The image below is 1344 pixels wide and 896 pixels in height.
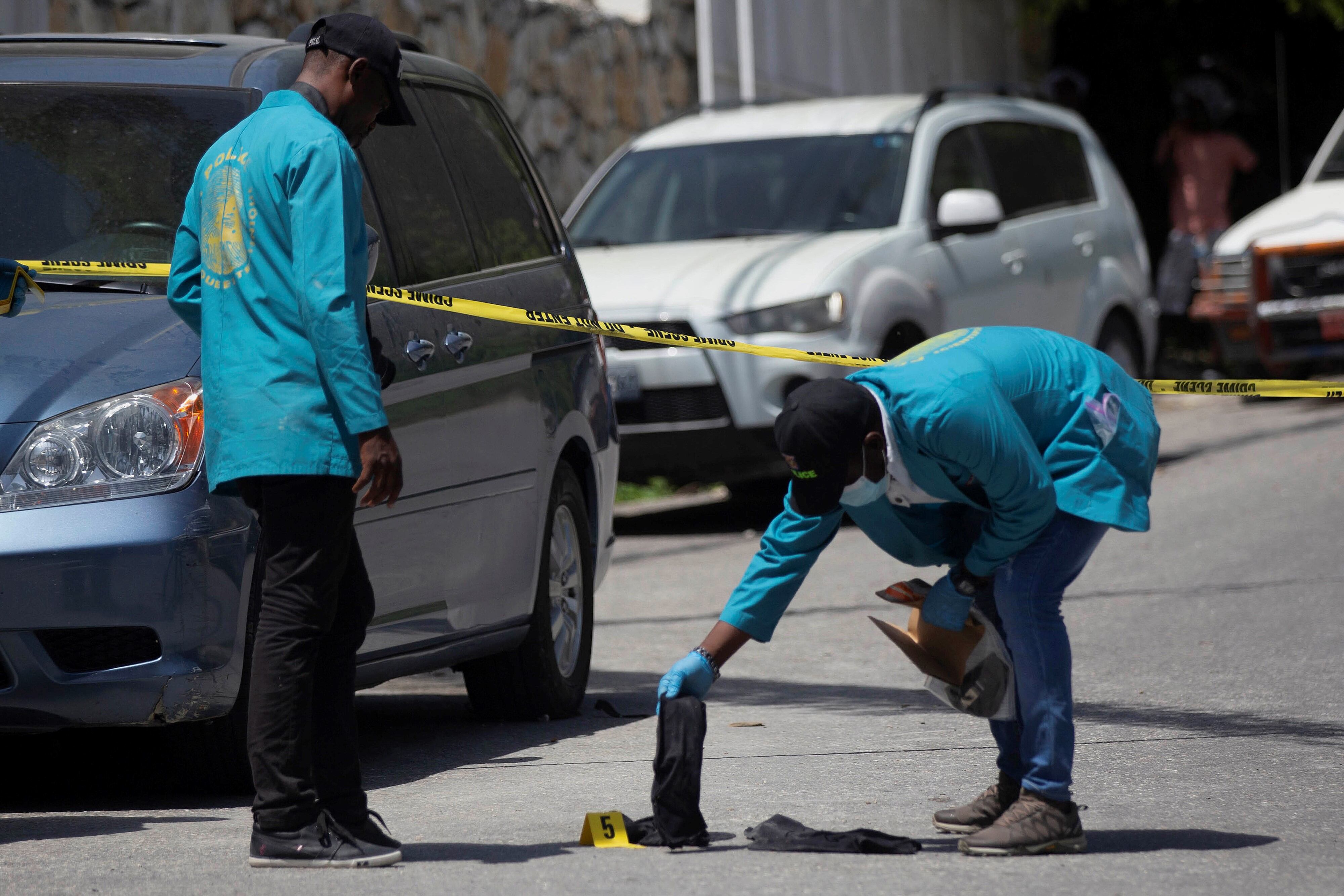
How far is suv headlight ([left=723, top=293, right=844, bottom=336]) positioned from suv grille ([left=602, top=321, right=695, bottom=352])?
0.21 meters

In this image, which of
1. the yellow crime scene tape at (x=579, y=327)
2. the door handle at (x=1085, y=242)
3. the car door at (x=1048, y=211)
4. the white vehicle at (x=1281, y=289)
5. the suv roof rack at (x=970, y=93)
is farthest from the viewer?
the white vehicle at (x=1281, y=289)

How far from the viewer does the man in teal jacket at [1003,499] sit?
3844 millimetres

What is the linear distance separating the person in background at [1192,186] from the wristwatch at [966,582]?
38.6 feet

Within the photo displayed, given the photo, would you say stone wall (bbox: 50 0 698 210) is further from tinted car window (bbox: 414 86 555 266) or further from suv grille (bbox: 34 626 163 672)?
suv grille (bbox: 34 626 163 672)

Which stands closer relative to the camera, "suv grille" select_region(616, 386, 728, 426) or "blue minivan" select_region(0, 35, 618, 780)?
"blue minivan" select_region(0, 35, 618, 780)

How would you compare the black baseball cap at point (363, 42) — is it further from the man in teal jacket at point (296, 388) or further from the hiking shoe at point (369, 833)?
the hiking shoe at point (369, 833)

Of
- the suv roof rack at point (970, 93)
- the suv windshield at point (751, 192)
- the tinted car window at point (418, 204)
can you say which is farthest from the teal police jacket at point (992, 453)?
the suv roof rack at point (970, 93)

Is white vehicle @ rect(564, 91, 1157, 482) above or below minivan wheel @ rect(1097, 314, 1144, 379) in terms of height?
above

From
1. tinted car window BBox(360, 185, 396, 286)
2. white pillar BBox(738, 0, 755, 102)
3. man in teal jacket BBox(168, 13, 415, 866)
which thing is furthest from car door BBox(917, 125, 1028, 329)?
man in teal jacket BBox(168, 13, 415, 866)

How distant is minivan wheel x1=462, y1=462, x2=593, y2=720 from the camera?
582 centimetres

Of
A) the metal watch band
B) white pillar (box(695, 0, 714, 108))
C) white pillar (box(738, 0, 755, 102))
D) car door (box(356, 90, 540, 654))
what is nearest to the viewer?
the metal watch band

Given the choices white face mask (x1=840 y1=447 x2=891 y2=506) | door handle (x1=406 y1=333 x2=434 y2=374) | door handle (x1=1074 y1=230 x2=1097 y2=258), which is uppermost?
door handle (x1=406 y1=333 x2=434 y2=374)

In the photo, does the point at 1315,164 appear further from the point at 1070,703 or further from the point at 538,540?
the point at 1070,703

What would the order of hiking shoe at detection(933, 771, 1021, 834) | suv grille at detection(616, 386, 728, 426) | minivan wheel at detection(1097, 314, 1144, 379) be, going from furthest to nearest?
minivan wheel at detection(1097, 314, 1144, 379), suv grille at detection(616, 386, 728, 426), hiking shoe at detection(933, 771, 1021, 834)
